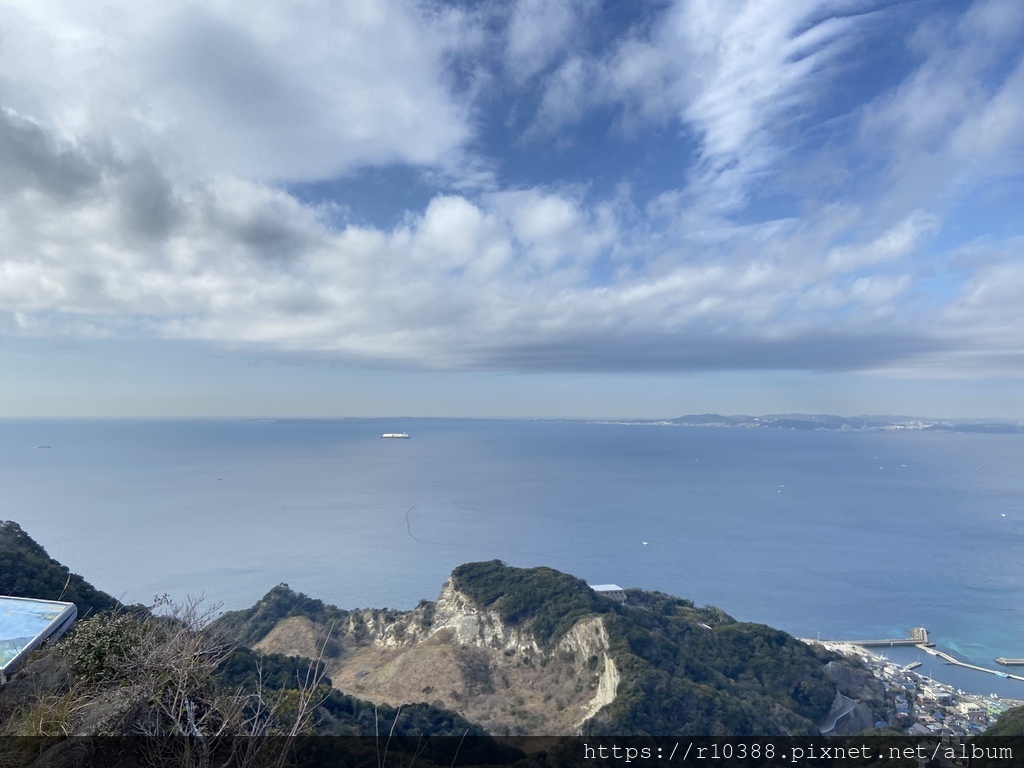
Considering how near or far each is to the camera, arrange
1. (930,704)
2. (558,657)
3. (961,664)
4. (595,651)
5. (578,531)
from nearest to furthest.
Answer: (595,651) < (930,704) < (558,657) < (961,664) < (578,531)

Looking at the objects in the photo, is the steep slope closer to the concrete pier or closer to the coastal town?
the coastal town

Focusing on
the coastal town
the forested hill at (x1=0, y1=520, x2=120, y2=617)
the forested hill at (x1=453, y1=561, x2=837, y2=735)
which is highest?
the forested hill at (x1=0, y1=520, x2=120, y2=617)

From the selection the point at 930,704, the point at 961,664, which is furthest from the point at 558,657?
the point at 961,664

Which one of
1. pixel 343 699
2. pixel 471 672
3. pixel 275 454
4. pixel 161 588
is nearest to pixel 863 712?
pixel 471 672

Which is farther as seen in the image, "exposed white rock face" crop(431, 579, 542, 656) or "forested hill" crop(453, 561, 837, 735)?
"exposed white rock face" crop(431, 579, 542, 656)

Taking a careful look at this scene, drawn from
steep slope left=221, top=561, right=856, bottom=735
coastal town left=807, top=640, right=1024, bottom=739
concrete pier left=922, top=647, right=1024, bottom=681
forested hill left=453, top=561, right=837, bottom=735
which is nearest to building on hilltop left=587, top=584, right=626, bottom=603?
forested hill left=453, top=561, right=837, bottom=735

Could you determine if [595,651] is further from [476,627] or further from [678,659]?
[476,627]
